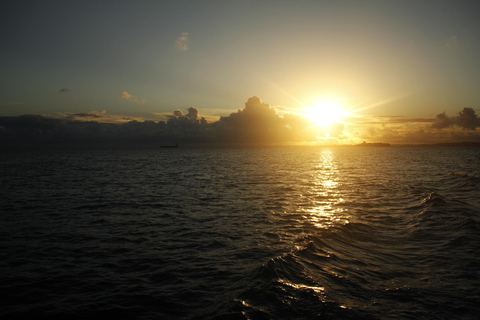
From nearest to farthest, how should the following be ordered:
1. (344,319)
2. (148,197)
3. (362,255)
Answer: (344,319) → (362,255) → (148,197)

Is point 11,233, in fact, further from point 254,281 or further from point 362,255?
point 362,255

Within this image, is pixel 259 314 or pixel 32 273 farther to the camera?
pixel 32 273

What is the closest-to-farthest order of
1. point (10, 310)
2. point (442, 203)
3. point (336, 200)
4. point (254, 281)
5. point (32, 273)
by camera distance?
point (10, 310)
point (254, 281)
point (32, 273)
point (442, 203)
point (336, 200)

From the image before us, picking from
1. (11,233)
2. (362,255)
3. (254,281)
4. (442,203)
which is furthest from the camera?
(442,203)

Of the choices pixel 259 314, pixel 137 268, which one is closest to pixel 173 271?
pixel 137 268

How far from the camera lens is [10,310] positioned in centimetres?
992

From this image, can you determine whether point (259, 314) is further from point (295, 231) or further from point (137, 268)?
point (295, 231)

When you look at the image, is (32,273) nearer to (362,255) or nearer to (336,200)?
(362,255)

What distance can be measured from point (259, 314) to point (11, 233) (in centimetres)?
1839

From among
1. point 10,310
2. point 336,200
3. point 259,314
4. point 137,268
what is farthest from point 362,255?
point 336,200

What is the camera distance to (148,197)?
33.7m

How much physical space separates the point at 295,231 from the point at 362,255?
16.1 ft

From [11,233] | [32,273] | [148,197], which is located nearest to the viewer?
[32,273]

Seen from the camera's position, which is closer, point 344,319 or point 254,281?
point 344,319
